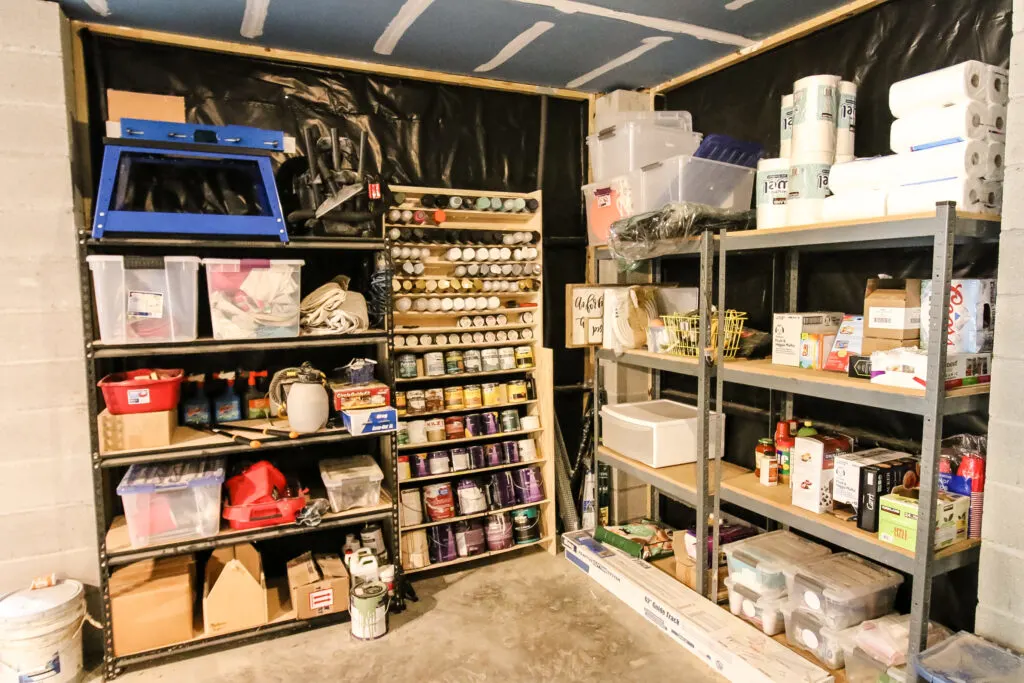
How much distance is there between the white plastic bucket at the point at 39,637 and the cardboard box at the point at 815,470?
276 centimetres

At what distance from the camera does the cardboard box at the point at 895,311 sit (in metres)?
2.01

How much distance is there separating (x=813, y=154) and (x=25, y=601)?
10.9 ft

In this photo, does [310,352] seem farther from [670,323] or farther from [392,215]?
[670,323]

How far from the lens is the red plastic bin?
241 cm

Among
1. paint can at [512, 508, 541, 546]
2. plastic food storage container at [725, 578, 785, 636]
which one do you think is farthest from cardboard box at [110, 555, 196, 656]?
plastic food storage container at [725, 578, 785, 636]

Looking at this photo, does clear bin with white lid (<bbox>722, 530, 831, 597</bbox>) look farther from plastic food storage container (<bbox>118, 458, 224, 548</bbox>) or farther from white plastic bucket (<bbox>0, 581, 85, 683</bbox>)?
white plastic bucket (<bbox>0, 581, 85, 683</bbox>)

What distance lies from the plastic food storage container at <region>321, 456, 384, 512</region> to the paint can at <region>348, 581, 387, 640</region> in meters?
0.36

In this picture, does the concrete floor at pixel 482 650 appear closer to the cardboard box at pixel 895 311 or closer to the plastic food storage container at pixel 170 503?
the plastic food storage container at pixel 170 503

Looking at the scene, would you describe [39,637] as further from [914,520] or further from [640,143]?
[640,143]

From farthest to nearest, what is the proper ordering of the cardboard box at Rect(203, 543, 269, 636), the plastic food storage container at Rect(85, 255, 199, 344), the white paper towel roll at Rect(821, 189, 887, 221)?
the cardboard box at Rect(203, 543, 269, 636) < the plastic food storage container at Rect(85, 255, 199, 344) < the white paper towel roll at Rect(821, 189, 887, 221)

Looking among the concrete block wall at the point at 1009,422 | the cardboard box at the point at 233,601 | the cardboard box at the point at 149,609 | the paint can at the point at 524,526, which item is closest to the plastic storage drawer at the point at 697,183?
the concrete block wall at the point at 1009,422

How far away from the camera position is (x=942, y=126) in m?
1.90

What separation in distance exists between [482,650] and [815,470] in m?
1.50

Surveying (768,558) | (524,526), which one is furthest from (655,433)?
(524,526)
